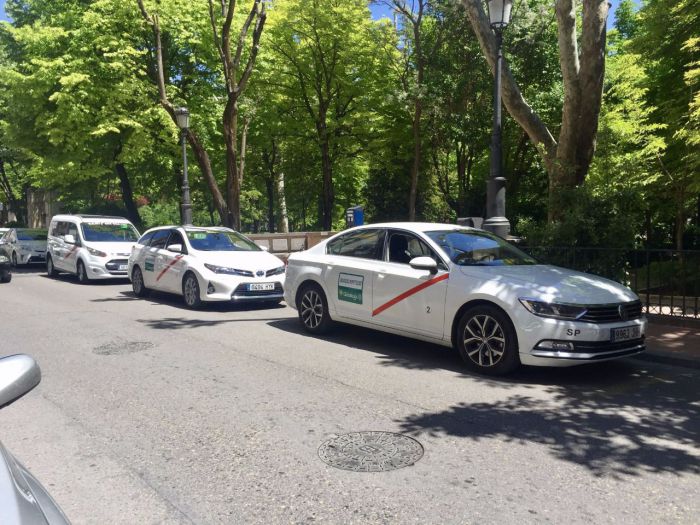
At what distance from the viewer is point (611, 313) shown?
19.8 feet

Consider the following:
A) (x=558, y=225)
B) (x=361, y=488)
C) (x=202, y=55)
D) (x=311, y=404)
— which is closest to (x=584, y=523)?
(x=361, y=488)

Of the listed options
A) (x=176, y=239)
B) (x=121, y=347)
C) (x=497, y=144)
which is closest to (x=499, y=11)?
(x=497, y=144)

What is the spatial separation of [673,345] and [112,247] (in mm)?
13852

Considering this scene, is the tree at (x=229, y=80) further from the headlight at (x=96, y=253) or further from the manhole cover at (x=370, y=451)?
the manhole cover at (x=370, y=451)

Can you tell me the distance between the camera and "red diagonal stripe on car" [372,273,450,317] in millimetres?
6789

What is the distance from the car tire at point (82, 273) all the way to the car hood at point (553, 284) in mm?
12651

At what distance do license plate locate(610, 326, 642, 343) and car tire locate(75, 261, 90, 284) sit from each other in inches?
549

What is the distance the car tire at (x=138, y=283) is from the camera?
43.0 feet

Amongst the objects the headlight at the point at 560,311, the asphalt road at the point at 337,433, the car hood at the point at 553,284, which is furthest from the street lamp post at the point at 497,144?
the headlight at the point at 560,311

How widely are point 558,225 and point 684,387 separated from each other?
4534 mm

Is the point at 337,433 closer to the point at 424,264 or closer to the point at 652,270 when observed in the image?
the point at 424,264

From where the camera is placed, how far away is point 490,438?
14.6ft

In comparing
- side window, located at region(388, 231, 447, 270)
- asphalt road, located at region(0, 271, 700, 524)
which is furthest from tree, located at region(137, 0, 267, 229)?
side window, located at region(388, 231, 447, 270)

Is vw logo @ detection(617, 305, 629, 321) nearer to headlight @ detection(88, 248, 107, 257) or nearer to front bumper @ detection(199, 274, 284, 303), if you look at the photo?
front bumper @ detection(199, 274, 284, 303)
